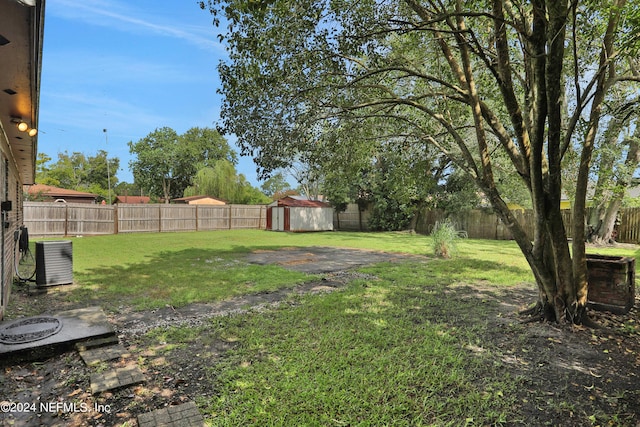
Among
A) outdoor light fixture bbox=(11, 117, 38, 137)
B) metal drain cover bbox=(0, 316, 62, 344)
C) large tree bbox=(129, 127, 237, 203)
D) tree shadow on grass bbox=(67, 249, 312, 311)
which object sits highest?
large tree bbox=(129, 127, 237, 203)

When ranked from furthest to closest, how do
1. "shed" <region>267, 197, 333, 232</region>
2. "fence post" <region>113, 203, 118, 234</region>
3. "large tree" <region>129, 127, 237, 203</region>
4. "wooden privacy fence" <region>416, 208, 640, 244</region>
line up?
"large tree" <region>129, 127, 237, 203</region>, "shed" <region>267, 197, 333, 232</region>, "fence post" <region>113, 203, 118, 234</region>, "wooden privacy fence" <region>416, 208, 640, 244</region>

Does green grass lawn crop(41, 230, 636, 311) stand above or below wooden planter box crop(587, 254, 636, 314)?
below

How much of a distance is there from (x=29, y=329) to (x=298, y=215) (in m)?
16.8

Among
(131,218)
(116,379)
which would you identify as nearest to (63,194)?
(131,218)

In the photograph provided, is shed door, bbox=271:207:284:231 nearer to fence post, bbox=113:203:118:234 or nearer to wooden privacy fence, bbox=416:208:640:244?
wooden privacy fence, bbox=416:208:640:244

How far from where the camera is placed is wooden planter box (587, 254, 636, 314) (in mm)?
4055

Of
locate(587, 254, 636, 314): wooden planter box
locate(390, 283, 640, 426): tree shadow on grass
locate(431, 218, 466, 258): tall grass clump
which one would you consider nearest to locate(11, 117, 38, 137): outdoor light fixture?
locate(390, 283, 640, 426): tree shadow on grass

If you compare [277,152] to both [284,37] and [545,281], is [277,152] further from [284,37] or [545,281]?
[545,281]

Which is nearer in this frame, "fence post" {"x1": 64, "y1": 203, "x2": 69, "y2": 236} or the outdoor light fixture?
the outdoor light fixture

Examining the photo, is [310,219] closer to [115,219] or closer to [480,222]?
[480,222]

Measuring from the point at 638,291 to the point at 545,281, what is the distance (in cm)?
315

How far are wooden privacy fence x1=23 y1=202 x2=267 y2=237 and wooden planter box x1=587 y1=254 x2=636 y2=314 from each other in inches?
671

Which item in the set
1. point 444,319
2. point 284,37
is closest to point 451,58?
point 284,37

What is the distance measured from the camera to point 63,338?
3057mm
